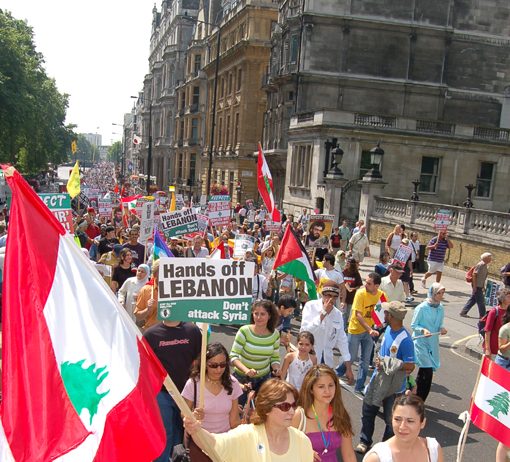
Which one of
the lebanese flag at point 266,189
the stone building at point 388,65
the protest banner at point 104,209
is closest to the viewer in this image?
the lebanese flag at point 266,189

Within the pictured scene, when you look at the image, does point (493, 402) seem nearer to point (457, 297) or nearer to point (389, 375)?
point (389, 375)

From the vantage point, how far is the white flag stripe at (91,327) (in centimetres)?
375

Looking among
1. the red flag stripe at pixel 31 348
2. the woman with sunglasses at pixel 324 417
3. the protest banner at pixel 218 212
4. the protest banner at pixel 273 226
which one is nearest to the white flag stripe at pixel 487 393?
the woman with sunglasses at pixel 324 417

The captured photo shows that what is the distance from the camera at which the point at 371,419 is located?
669 cm

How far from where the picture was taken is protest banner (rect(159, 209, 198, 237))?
13.7 metres

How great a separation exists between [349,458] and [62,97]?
3088 inches

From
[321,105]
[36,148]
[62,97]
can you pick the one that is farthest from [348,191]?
[62,97]

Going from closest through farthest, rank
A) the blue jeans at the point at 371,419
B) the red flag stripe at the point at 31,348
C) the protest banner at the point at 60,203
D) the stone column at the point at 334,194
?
the red flag stripe at the point at 31,348
the blue jeans at the point at 371,419
the protest banner at the point at 60,203
the stone column at the point at 334,194

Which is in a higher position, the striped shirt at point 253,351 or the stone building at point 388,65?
the stone building at point 388,65

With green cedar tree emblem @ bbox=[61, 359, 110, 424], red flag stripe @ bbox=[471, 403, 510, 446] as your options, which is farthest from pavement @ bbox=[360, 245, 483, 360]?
green cedar tree emblem @ bbox=[61, 359, 110, 424]

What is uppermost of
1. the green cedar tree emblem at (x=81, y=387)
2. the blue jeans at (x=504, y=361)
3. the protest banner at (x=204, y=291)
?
the protest banner at (x=204, y=291)

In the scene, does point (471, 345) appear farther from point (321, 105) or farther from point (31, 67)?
point (31, 67)

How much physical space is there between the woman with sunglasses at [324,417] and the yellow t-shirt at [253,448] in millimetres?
546

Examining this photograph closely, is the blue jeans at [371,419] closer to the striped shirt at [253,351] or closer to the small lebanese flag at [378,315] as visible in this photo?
the striped shirt at [253,351]
